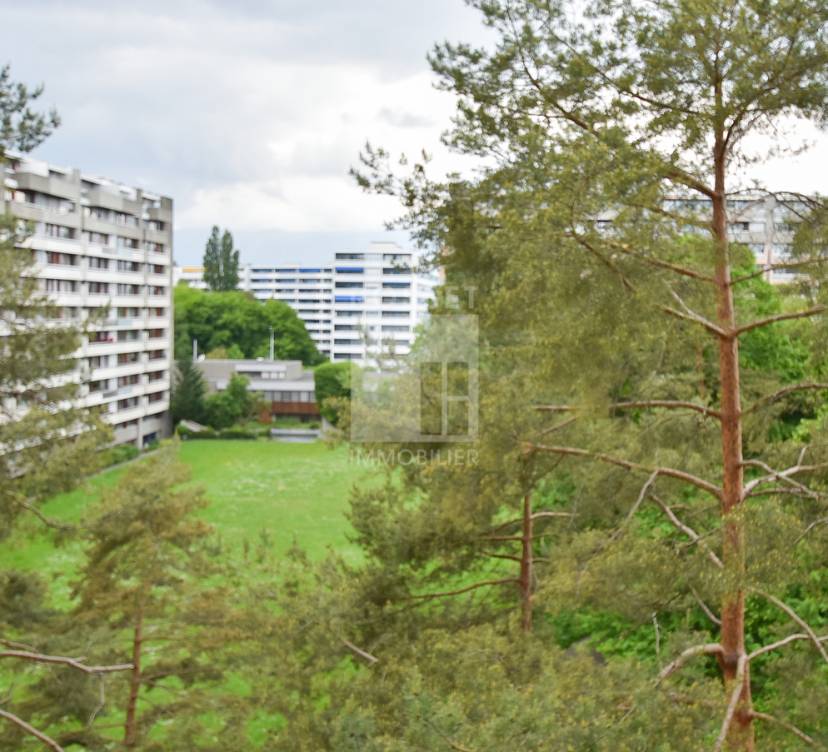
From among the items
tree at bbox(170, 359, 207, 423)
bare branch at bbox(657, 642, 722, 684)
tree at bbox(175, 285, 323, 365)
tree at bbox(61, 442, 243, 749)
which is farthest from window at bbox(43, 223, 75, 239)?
bare branch at bbox(657, 642, 722, 684)

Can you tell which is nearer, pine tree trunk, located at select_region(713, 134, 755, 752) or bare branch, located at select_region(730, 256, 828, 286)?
bare branch, located at select_region(730, 256, 828, 286)

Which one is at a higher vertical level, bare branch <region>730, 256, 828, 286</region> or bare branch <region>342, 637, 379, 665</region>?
bare branch <region>730, 256, 828, 286</region>

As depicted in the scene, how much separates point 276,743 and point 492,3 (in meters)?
4.23

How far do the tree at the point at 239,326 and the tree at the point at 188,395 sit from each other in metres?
1.46

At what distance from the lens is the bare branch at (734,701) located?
3260 mm

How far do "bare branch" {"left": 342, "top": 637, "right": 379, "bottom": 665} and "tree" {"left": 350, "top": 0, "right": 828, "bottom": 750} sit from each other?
1.88m

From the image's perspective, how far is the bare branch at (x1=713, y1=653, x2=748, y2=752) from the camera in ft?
10.7

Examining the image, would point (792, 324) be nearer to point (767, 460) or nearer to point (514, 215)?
point (767, 460)

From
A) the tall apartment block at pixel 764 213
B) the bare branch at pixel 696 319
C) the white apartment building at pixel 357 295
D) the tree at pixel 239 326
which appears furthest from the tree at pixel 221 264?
the bare branch at pixel 696 319

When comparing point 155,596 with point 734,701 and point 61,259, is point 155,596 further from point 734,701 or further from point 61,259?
point 61,259

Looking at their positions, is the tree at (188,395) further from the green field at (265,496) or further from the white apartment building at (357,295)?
the white apartment building at (357,295)

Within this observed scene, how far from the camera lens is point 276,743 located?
5.23 metres

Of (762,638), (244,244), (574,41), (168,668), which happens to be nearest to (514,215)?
(574,41)

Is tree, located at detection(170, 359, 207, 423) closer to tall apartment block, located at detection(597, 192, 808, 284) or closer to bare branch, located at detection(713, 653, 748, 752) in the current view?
tall apartment block, located at detection(597, 192, 808, 284)
